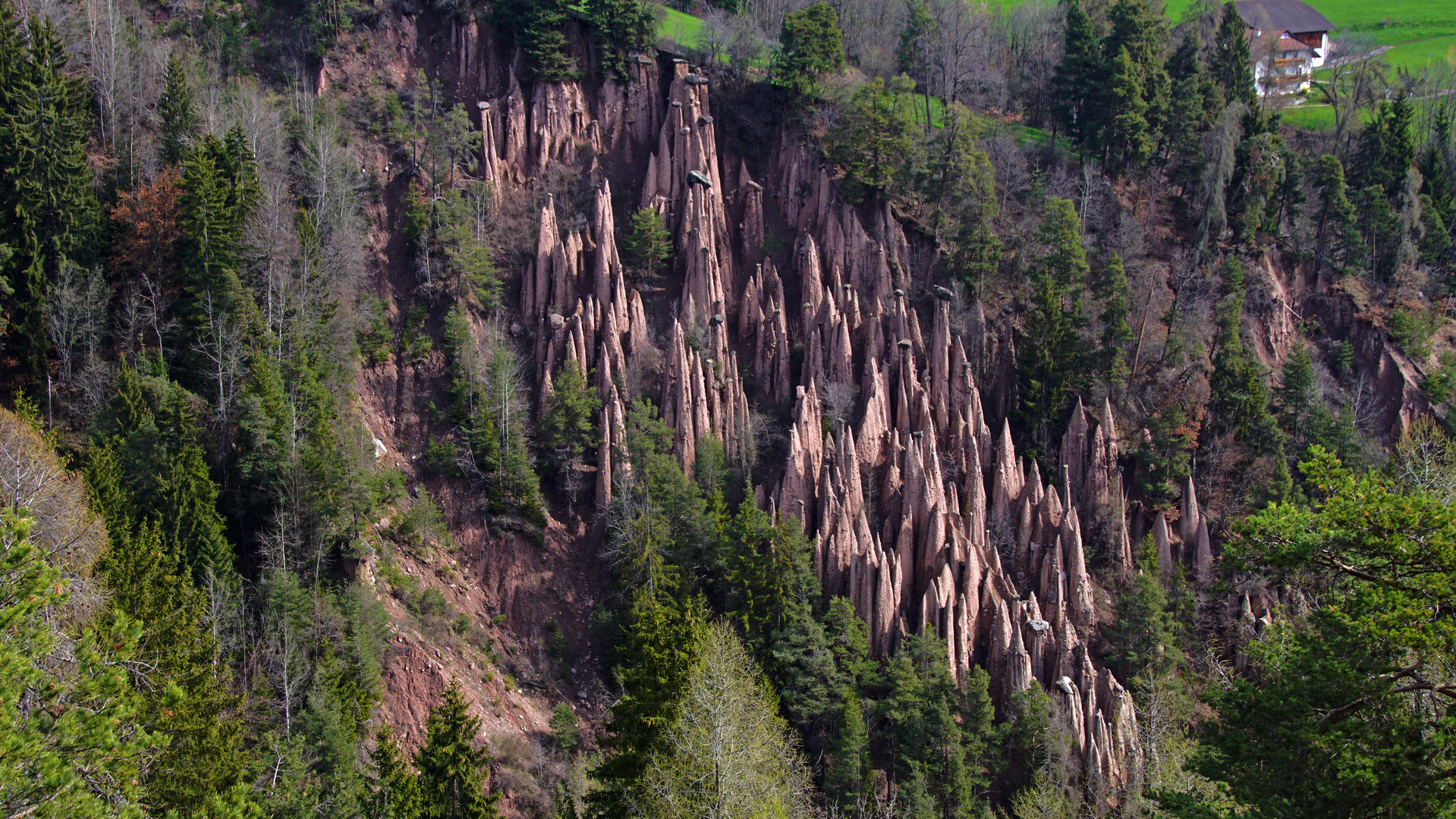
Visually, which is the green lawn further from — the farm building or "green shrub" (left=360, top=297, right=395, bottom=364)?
the farm building

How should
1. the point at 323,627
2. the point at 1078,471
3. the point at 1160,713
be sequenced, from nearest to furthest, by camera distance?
the point at 323,627, the point at 1160,713, the point at 1078,471

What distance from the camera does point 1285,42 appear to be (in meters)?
70.6

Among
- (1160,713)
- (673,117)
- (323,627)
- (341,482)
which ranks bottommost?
(1160,713)

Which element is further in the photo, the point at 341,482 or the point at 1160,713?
the point at 1160,713

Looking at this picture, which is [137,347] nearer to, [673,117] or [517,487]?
[517,487]

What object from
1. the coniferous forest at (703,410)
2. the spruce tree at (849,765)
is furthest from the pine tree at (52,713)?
the spruce tree at (849,765)

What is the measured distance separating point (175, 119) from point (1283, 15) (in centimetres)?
7240

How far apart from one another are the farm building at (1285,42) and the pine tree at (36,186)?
5891 cm

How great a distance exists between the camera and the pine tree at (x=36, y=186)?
36562 mm

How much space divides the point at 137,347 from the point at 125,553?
12.3 metres

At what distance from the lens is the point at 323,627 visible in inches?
1248

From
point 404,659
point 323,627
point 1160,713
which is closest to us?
point 323,627

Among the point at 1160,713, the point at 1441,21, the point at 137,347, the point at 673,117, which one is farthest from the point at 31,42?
the point at 1441,21

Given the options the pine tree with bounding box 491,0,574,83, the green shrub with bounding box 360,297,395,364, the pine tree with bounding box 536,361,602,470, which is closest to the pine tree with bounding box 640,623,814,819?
the pine tree with bounding box 536,361,602,470
